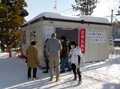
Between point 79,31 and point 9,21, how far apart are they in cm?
1214

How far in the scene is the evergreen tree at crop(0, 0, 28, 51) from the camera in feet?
67.4

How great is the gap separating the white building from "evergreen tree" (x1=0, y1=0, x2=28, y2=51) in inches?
358

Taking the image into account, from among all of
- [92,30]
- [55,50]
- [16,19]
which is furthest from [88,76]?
[16,19]

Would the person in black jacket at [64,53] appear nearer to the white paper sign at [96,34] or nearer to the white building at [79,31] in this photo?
the white building at [79,31]

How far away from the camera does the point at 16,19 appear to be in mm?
20641

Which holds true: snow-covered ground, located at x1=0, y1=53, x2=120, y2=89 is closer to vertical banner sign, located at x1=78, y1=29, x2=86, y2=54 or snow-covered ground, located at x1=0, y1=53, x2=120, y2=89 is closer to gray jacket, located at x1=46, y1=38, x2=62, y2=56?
gray jacket, located at x1=46, y1=38, x2=62, y2=56

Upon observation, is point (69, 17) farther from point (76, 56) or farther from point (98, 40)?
point (76, 56)

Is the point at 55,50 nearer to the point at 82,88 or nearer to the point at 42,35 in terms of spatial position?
the point at 82,88

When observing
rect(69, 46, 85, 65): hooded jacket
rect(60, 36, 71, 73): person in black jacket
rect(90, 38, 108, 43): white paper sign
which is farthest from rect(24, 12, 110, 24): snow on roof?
rect(69, 46, 85, 65): hooded jacket

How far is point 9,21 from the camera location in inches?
814

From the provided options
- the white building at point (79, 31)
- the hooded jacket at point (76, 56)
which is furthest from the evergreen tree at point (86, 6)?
the hooded jacket at point (76, 56)

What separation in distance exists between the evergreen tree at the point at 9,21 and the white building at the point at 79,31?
9106 mm

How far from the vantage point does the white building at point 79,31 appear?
9.42 meters

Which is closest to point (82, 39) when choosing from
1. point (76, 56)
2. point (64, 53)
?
point (64, 53)
